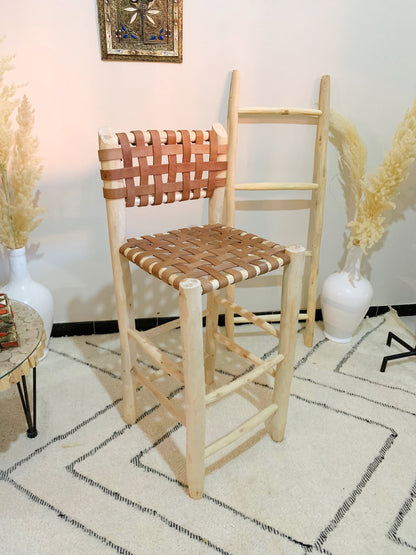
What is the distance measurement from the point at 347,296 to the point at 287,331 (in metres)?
0.70

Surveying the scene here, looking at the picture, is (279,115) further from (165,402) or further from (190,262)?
(165,402)

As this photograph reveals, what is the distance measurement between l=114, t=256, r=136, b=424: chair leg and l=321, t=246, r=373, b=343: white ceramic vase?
942 millimetres

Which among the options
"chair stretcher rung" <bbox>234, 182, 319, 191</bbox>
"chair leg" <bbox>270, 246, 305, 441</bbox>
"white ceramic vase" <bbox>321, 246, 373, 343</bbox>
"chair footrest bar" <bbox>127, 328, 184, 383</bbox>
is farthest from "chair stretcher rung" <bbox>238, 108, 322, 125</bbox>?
"chair footrest bar" <bbox>127, 328, 184, 383</bbox>

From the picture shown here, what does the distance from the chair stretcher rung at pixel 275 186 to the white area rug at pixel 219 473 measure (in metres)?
0.73

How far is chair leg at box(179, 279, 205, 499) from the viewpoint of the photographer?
0.89m

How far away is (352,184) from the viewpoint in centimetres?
180

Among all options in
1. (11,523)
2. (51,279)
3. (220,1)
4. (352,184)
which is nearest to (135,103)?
(220,1)

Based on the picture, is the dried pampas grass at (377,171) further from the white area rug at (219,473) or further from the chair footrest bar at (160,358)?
the chair footrest bar at (160,358)

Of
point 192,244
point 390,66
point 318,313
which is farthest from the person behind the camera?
point 318,313

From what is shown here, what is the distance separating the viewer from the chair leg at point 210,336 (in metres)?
1.41

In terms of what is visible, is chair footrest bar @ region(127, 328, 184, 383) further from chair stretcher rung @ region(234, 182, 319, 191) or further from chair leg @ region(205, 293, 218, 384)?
chair stretcher rung @ region(234, 182, 319, 191)

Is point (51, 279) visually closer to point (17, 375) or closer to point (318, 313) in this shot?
point (17, 375)

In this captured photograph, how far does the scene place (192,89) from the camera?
1.56 m

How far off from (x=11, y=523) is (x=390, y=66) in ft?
6.72
